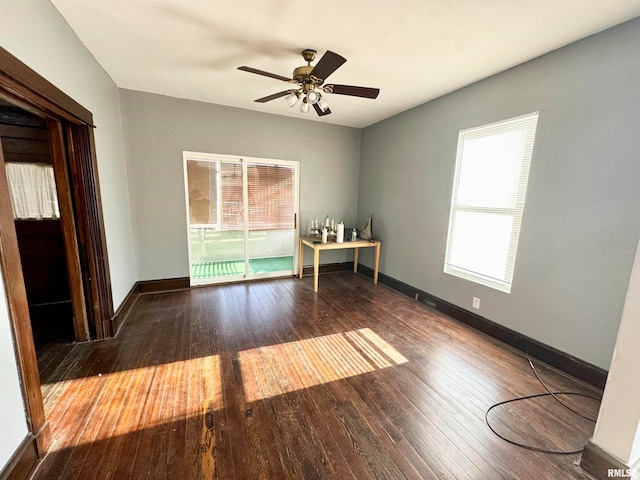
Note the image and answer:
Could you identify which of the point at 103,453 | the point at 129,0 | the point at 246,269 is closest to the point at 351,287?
the point at 246,269

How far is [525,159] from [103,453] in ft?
12.7

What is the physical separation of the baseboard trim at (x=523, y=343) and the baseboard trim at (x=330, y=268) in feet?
5.14

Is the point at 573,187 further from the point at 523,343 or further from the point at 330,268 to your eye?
the point at 330,268

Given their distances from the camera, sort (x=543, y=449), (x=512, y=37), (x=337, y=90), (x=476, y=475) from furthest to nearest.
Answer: (x=337, y=90) → (x=512, y=37) → (x=543, y=449) → (x=476, y=475)

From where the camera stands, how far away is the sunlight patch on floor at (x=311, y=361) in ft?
6.70

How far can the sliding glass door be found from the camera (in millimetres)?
3986

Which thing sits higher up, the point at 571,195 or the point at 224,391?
the point at 571,195

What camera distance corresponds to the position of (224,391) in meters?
1.94

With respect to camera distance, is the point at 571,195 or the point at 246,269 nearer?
the point at 571,195

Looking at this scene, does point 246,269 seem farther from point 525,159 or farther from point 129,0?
point 525,159

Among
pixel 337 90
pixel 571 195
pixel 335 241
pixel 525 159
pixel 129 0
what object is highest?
pixel 129 0

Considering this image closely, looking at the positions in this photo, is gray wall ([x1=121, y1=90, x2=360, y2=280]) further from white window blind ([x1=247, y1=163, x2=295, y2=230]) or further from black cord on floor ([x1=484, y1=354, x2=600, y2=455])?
black cord on floor ([x1=484, y1=354, x2=600, y2=455])

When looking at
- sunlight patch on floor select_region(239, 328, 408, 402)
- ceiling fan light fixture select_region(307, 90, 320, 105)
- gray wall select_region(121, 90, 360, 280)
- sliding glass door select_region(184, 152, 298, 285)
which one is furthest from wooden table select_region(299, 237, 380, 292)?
ceiling fan light fixture select_region(307, 90, 320, 105)

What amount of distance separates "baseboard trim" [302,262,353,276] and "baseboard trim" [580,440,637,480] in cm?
388
